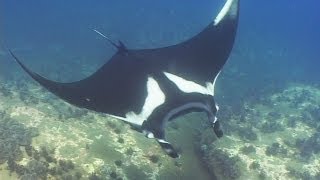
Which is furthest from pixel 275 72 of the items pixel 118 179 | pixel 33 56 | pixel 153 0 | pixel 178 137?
pixel 153 0

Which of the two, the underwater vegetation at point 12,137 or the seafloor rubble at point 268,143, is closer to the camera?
the underwater vegetation at point 12,137

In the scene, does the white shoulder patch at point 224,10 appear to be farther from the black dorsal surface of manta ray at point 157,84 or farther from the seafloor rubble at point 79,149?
the seafloor rubble at point 79,149

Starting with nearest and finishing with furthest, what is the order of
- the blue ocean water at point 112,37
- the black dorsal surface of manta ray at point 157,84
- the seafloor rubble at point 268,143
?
the black dorsal surface of manta ray at point 157,84
the seafloor rubble at point 268,143
the blue ocean water at point 112,37

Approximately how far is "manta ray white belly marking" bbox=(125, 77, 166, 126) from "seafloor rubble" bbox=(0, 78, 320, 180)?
13.4 ft

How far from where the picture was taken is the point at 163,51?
18.3 ft

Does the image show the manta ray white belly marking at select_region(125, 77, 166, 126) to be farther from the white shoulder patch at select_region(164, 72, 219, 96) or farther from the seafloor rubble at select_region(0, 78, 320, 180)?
the seafloor rubble at select_region(0, 78, 320, 180)

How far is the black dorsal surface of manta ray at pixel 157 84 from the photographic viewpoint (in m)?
4.57

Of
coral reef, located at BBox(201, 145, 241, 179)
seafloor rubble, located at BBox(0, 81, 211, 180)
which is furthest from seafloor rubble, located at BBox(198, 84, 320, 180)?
seafloor rubble, located at BBox(0, 81, 211, 180)

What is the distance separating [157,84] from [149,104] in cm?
27

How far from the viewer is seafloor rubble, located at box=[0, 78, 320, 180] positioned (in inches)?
339

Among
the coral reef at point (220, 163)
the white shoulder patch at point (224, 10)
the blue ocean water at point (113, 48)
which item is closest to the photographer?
the white shoulder patch at point (224, 10)

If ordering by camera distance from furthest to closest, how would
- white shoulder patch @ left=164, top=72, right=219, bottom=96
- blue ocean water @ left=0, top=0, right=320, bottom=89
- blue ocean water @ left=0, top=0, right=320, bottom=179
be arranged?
blue ocean water @ left=0, top=0, right=320, bottom=89, blue ocean water @ left=0, top=0, right=320, bottom=179, white shoulder patch @ left=164, top=72, right=219, bottom=96

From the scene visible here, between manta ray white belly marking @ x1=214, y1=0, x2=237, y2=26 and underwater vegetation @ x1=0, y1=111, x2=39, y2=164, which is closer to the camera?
manta ray white belly marking @ x1=214, y1=0, x2=237, y2=26

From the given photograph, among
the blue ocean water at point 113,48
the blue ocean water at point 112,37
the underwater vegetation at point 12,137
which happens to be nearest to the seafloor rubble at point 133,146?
the underwater vegetation at point 12,137
